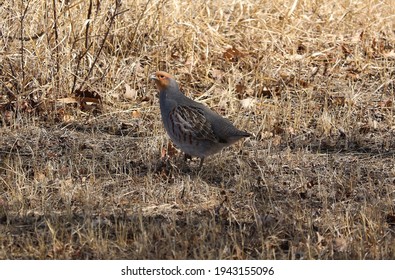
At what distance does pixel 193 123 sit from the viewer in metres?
6.54

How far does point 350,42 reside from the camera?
9242 millimetres

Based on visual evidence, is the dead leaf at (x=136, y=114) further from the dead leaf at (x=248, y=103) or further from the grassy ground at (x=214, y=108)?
the dead leaf at (x=248, y=103)

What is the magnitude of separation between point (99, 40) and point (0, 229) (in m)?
3.34

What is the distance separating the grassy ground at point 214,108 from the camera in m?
5.30

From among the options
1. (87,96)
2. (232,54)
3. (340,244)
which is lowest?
(340,244)

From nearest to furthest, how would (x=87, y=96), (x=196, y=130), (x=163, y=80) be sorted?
(x=196, y=130), (x=163, y=80), (x=87, y=96)

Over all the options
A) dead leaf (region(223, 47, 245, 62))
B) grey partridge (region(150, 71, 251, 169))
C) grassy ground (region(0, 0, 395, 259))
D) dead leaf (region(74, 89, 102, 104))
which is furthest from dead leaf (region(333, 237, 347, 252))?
dead leaf (region(223, 47, 245, 62))

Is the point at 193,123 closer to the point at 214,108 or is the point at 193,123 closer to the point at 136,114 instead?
the point at 136,114

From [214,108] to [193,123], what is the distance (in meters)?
1.45

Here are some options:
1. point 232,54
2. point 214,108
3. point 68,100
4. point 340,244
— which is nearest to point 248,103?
point 214,108

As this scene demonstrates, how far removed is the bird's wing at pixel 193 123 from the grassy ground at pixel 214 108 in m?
0.31
